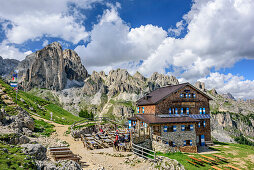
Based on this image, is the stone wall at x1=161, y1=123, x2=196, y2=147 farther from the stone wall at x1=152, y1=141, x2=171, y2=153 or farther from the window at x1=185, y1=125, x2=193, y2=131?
the stone wall at x1=152, y1=141, x2=171, y2=153

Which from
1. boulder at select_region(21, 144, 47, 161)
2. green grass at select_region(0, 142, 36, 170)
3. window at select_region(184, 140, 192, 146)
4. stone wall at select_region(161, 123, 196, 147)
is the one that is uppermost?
green grass at select_region(0, 142, 36, 170)

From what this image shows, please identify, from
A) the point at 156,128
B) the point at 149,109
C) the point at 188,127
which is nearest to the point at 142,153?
the point at 156,128

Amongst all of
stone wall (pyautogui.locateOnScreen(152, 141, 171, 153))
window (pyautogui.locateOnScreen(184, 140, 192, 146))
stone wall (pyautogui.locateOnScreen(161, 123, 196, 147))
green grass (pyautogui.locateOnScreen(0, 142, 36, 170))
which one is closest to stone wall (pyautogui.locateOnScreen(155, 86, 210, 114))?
stone wall (pyautogui.locateOnScreen(161, 123, 196, 147))

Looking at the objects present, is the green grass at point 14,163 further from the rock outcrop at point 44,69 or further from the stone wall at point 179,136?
the rock outcrop at point 44,69

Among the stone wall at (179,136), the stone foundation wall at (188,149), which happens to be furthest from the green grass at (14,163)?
the stone foundation wall at (188,149)

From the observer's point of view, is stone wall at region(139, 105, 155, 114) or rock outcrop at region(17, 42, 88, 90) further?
rock outcrop at region(17, 42, 88, 90)

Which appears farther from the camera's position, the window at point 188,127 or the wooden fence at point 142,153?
the window at point 188,127

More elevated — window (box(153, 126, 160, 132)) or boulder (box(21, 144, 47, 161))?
boulder (box(21, 144, 47, 161))

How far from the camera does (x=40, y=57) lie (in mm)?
185875

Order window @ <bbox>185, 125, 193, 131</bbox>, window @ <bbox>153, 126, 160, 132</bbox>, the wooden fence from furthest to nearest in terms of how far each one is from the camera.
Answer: window @ <bbox>185, 125, 193, 131</bbox> → window @ <bbox>153, 126, 160, 132</bbox> → the wooden fence

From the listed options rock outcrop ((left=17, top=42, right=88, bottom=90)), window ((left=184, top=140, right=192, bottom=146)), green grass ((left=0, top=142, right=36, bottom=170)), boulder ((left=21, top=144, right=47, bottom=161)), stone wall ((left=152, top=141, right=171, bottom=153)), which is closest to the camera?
green grass ((left=0, top=142, right=36, bottom=170))

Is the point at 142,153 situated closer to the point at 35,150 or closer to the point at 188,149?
the point at 188,149

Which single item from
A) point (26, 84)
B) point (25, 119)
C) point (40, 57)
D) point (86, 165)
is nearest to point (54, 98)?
point (26, 84)

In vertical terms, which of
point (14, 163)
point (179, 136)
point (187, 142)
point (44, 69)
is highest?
point (44, 69)
